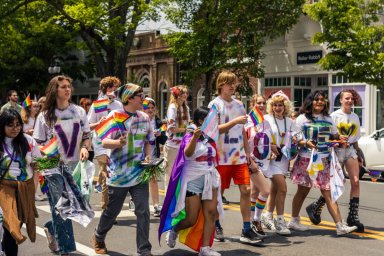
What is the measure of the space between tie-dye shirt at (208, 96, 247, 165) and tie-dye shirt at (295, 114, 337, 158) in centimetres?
117

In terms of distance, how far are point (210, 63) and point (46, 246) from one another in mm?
19237

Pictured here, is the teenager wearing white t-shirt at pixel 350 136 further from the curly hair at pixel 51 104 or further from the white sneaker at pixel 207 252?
the curly hair at pixel 51 104

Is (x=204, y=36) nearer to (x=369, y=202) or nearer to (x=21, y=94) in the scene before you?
(x=369, y=202)

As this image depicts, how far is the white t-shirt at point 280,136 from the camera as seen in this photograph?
27.0ft

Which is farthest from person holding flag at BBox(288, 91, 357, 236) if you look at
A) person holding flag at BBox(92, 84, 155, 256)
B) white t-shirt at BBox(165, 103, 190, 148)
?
person holding flag at BBox(92, 84, 155, 256)

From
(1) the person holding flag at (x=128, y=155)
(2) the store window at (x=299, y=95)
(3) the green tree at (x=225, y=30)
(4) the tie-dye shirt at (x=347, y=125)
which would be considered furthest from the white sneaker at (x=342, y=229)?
(2) the store window at (x=299, y=95)

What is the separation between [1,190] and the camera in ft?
20.3

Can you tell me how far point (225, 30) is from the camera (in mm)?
26188

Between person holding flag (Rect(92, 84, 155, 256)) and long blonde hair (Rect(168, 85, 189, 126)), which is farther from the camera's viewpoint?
long blonde hair (Rect(168, 85, 189, 126))

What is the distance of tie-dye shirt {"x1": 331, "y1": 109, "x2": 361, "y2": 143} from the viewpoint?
880 cm

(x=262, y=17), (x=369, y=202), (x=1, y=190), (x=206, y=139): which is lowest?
(x=369, y=202)

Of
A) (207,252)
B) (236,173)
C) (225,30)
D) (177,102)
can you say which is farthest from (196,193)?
(225,30)

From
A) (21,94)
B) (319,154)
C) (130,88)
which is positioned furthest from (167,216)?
(21,94)

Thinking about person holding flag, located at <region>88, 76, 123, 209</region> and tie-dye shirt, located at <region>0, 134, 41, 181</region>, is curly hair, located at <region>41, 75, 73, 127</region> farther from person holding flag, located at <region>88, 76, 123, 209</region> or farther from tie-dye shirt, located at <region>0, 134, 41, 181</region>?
person holding flag, located at <region>88, 76, 123, 209</region>
